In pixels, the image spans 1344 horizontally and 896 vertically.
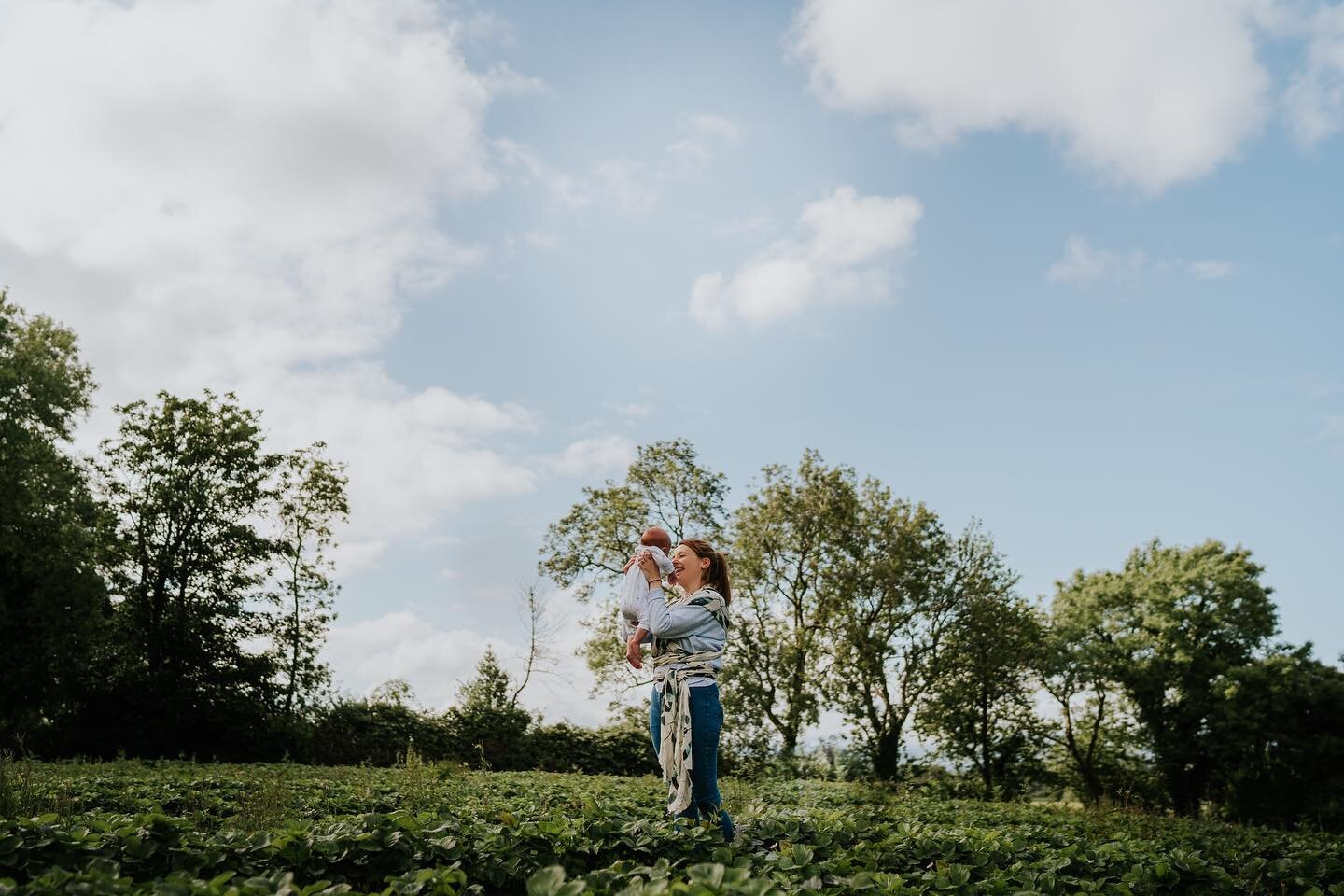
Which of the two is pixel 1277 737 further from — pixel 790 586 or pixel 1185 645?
pixel 790 586

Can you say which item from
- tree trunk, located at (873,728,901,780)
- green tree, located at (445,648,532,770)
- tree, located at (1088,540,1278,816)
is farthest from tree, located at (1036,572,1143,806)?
green tree, located at (445,648,532,770)

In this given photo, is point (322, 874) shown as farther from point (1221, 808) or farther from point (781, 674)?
point (1221, 808)

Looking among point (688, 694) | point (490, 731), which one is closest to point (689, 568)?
point (688, 694)

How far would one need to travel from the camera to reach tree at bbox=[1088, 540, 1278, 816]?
93.9 ft

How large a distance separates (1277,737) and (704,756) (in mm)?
29620

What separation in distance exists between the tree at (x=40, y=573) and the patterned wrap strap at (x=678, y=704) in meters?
21.3

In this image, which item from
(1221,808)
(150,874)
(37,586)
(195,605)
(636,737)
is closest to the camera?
(150,874)

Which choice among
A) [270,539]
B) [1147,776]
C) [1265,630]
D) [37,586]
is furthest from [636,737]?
[1265,630]

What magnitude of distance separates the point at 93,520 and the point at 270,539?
4607 mm

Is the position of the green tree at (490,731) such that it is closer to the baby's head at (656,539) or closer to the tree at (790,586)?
the tree at (790,586)

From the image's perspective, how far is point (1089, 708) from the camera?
1209 inches

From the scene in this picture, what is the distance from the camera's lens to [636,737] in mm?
25156

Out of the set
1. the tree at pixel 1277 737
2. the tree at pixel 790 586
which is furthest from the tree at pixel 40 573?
the tree at pixel 1277 737

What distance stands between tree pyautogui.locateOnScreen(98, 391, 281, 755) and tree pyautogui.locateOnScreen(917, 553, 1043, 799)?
1979cm
